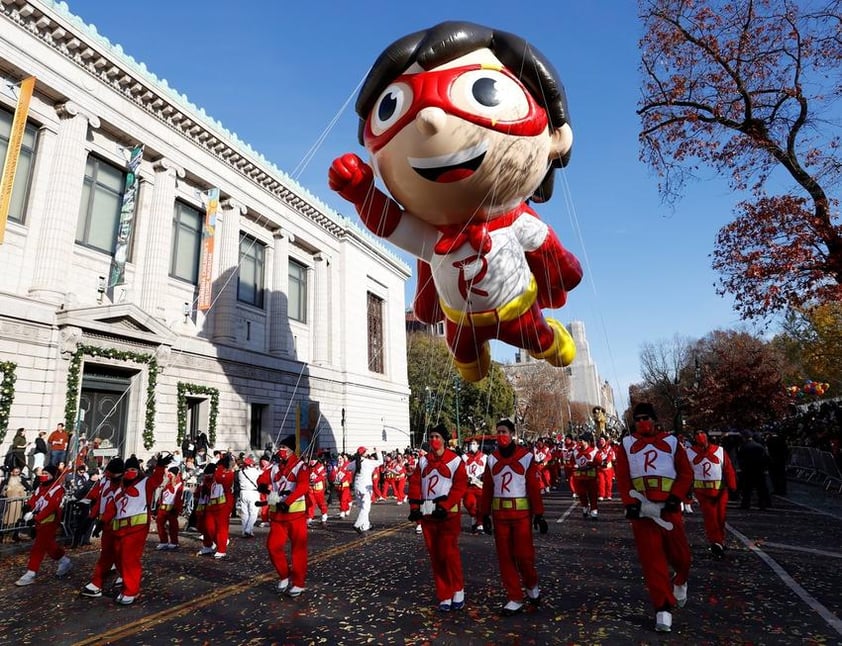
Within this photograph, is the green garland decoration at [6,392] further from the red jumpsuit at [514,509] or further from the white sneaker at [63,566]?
the red jumpsuit at [514,509]

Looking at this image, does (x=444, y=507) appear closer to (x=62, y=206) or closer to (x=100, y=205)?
(x=62, y=206)

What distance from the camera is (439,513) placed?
5910 mm

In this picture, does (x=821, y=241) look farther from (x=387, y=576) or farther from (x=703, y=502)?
(x=387, y=576)

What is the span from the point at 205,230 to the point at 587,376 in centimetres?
5470

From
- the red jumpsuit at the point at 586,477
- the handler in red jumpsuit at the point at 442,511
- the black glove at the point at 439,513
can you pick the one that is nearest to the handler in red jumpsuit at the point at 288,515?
the handler in red jumpsuit at the point at 442,511

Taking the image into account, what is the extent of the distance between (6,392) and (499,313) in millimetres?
15081

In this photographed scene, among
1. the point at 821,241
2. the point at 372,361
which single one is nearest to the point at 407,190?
the point at 821,241

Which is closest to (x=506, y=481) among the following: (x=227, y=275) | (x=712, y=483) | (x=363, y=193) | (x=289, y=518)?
(x=289, y=518)

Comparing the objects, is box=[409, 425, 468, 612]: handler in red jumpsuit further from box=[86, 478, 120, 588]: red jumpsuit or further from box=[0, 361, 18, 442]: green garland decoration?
box=[0, 361, 18, 442]: green garland decoration

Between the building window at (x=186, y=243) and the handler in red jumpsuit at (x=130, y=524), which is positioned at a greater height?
the building window at (x=186, y=243)

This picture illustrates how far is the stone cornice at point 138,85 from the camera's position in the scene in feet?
53.4

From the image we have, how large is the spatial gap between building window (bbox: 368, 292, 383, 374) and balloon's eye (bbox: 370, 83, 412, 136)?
29650mm

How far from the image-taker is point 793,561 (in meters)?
7.33

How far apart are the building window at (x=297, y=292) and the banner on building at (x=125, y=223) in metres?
10.7
